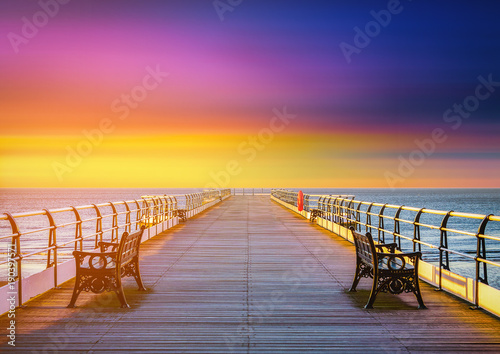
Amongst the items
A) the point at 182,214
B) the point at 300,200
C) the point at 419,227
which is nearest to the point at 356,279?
the point at 419,227

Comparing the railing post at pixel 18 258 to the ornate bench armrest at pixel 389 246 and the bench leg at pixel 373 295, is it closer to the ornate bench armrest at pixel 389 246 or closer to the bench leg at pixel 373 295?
the bench leg at pixel 373 295

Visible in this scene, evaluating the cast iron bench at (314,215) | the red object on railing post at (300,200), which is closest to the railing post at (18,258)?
the cast iron bench at (314,215)

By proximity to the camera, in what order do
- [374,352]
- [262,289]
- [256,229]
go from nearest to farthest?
[374,352] → [262,289] → [256,229]

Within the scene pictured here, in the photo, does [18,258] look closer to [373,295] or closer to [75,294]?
[75,294]

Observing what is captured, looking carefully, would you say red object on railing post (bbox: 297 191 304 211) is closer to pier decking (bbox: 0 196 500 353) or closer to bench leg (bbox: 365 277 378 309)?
pier decking (bbox: 0 196 500 353)

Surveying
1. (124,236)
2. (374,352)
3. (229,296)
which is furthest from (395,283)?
(124,236)

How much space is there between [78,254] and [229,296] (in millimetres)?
2298

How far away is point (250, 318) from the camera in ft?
19.1

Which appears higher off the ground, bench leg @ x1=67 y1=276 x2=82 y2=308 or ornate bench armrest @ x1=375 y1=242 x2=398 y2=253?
ornate bench armrest @ x1=375 y1=242 x2=398 y2=253

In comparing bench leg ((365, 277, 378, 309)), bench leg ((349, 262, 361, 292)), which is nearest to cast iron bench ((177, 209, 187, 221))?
bench leg ((349, 262, 361, 292))

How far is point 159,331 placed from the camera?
532cm

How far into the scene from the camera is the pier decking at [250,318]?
4.88 meters

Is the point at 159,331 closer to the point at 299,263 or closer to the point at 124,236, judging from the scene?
the point at 124,236

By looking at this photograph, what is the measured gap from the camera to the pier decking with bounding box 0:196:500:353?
488 centimetres
